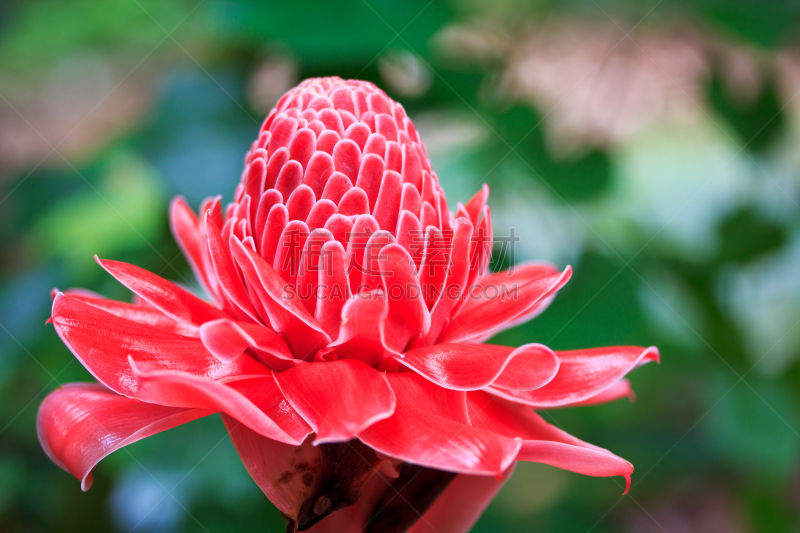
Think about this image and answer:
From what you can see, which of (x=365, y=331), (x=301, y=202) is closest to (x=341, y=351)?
(x=365, y=331)

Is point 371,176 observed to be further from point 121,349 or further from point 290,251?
point 121,349

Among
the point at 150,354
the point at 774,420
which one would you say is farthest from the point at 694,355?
the point at 150,354

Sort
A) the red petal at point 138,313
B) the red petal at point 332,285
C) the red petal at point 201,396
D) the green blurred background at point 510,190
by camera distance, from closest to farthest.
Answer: the red petal at point 201,396, the red petal at point 332,285, the red petal at point 138,313, the green blurred background at point 510,190

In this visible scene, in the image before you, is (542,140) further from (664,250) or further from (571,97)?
(664,250)

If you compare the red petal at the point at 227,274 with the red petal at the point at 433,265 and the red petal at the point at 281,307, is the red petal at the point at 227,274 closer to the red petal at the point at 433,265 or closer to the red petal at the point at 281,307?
the red petal at the point at 281,307

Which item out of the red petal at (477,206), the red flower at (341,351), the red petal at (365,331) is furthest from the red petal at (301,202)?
the red petal at (477,206)

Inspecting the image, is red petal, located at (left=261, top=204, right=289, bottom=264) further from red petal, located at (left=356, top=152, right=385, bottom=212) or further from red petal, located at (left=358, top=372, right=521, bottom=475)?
red petal, located at (left=358, top=372, right=521, bottom=475)
